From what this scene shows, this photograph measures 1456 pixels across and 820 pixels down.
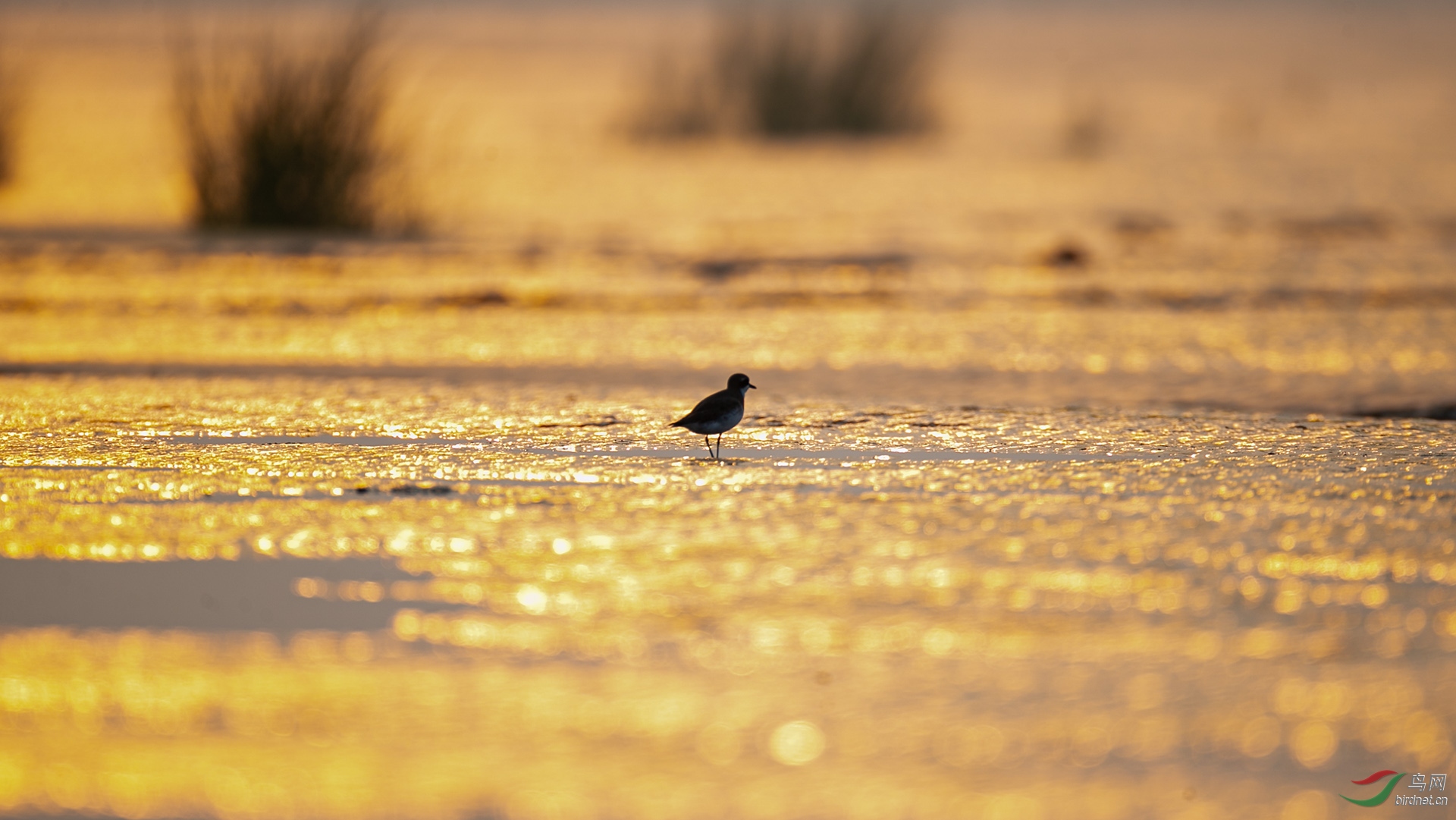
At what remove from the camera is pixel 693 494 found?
15.7 feet

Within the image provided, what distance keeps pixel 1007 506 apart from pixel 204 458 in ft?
8.29

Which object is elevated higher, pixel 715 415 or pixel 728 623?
pixel 715 415

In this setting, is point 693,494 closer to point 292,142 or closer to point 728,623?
point 728,623

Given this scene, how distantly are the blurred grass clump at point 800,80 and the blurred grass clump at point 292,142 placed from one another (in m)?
9.33

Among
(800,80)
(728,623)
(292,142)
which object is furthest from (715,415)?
(800,80)

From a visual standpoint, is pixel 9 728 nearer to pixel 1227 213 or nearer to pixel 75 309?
pixel 75 309

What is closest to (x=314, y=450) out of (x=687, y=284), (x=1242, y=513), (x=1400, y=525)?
(x=1242, y=513)

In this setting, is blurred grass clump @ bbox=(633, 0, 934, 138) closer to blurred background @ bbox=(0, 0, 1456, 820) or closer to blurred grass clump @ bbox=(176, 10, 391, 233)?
blurred background @ bbox=(0, 0, 1456, 820)

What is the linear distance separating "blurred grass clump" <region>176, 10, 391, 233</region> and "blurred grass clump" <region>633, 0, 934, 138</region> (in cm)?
933

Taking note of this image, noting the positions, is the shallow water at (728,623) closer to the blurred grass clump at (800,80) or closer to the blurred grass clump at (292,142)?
the blurred grass clump at (292,142)

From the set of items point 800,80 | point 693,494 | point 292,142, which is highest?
point 800,80

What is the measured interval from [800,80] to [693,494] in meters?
17.9

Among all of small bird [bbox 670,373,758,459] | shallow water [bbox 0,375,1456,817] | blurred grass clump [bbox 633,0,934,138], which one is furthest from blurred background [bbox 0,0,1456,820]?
blurred grass clump [bbox 633,0,934,138]

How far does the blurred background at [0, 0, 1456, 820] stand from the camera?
3.02m
